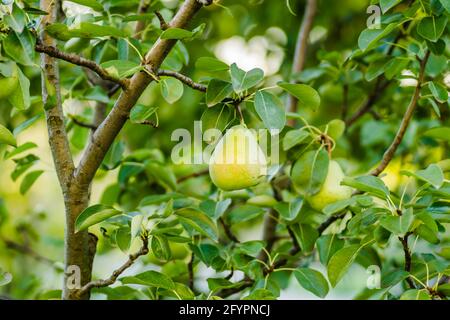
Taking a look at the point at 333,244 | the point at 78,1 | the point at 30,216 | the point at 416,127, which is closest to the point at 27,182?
the point at 30,216

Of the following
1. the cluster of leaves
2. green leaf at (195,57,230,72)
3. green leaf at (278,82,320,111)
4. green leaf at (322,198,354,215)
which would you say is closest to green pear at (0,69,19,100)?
the cluster of leaves

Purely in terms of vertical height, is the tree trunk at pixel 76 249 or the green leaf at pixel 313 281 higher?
the tree trunk at pixel 76 249

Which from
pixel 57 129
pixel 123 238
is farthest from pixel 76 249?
pixel 57 129

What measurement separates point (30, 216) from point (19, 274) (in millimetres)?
430

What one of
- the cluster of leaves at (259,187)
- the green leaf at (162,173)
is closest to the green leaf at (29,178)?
the cluster of leaves at (259,187)

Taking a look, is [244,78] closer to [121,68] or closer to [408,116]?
[121,68]

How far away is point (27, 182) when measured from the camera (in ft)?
4.84

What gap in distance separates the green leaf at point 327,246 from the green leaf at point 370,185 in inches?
7.5

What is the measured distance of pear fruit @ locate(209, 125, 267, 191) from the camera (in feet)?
3.27

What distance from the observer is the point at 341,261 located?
102 cm

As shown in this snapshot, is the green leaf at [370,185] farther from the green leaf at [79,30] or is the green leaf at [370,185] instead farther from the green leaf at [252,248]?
the green leaf at [79,30]

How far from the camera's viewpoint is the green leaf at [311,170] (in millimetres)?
1163
